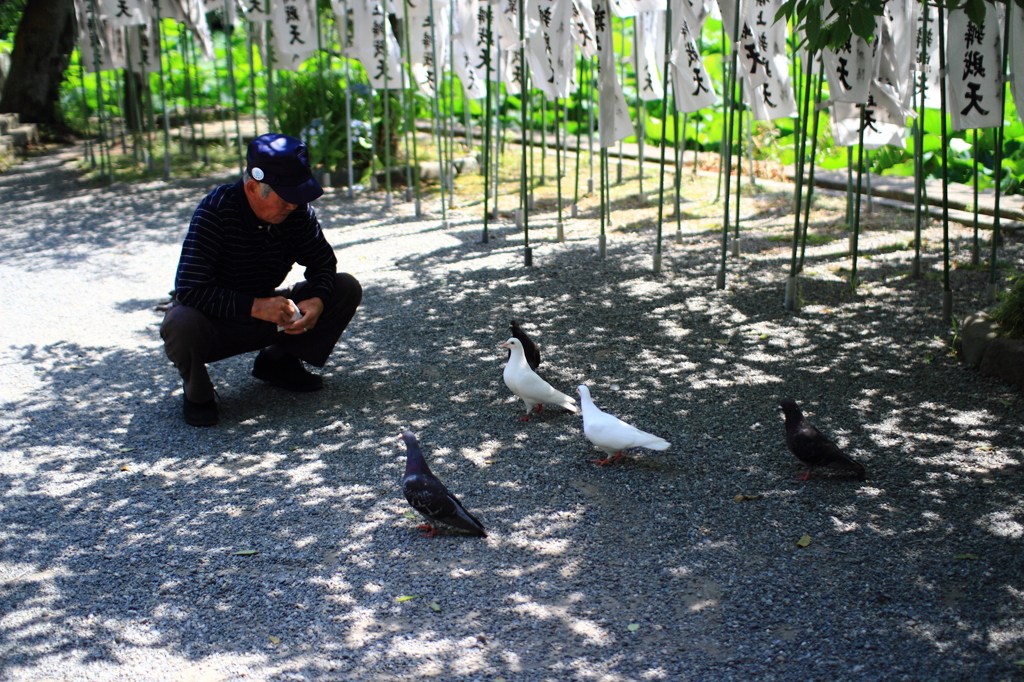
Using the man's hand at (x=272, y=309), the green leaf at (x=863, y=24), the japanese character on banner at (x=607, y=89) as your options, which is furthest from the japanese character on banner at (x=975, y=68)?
the man's hand at (x=272, y=309)

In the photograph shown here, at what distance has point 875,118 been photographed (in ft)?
20.1

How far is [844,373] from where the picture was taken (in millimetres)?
5102

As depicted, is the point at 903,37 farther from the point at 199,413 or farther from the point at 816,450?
the point at 199,413

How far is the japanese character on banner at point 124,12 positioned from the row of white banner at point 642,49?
1 cm

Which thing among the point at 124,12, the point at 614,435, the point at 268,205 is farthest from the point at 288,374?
the point at 124,12

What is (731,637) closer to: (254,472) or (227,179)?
(254,472)

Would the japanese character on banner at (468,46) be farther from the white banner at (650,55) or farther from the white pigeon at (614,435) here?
the white pigeon at (614,435)

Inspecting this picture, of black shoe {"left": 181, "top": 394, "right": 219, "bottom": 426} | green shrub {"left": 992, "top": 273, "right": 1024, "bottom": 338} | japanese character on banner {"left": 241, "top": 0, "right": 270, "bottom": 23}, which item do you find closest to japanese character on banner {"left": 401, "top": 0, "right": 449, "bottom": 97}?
Answer: japanese character on banner {"left": 241, "top": 0, "right": 270, "bottom": 23}

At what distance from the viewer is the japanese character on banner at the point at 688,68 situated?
666 cm

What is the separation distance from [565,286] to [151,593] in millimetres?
4441

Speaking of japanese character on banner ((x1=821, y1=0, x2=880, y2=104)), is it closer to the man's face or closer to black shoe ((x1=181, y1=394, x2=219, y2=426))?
the man's face

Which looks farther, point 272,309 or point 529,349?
point 529,349

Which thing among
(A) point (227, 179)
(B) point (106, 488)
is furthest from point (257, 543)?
→ (A) point (227, 179)

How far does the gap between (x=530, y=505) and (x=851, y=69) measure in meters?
3.81
